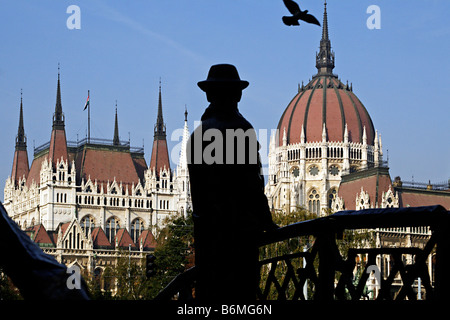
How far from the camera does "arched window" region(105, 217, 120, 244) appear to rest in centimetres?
14356

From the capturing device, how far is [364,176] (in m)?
126

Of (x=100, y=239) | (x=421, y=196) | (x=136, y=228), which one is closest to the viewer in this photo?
(x=421, y=196)

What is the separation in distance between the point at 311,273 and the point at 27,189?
14367 centimetres

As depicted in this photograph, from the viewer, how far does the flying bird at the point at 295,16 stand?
8.44 m

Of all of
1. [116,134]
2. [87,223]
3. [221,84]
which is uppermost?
[116,134]

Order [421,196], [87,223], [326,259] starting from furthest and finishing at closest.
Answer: [87,223] < [421,196] < [326,259]

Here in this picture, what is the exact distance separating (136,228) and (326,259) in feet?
455

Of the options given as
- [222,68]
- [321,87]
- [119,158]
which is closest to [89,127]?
[119,158]

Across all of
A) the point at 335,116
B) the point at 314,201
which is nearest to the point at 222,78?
the point at 314,201

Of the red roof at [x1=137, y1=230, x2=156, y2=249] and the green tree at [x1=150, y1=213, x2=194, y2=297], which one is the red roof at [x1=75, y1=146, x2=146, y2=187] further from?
the green tree at [x1=150, y1=213, x2=194, y2=297]

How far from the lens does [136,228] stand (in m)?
146

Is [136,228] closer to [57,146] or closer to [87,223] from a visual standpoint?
[87,223]

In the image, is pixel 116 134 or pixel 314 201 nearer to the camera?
pixel 314 201
